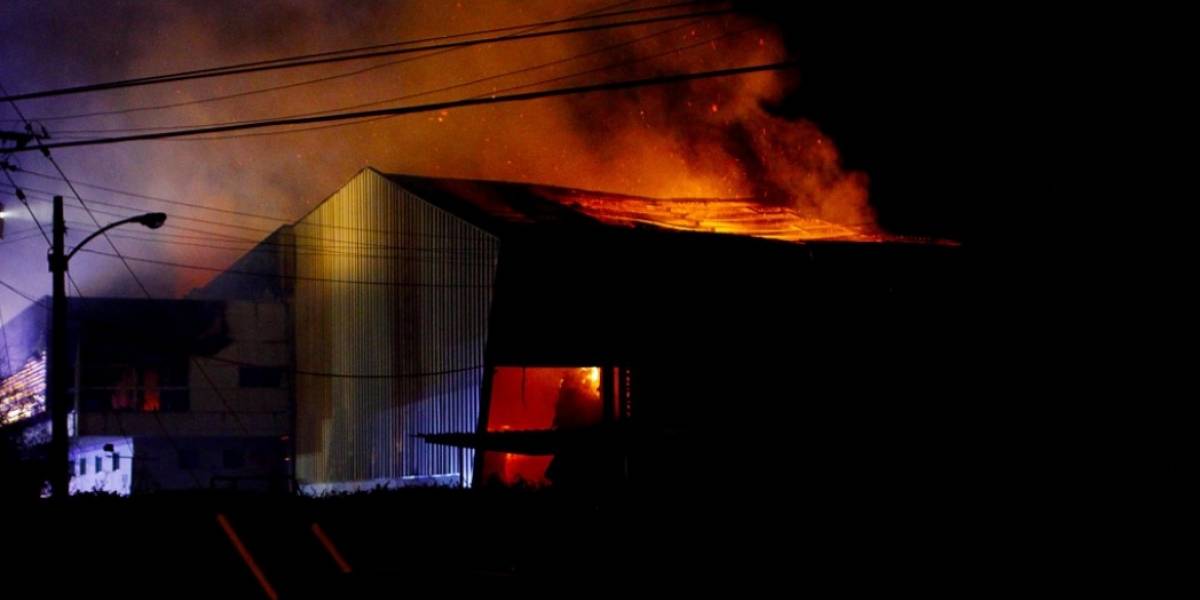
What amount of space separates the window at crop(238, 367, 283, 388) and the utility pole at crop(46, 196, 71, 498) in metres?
19.5

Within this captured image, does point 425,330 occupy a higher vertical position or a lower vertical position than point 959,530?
A: higher

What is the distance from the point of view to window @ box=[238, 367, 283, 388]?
39.6m

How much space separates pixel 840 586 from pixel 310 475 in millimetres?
23194

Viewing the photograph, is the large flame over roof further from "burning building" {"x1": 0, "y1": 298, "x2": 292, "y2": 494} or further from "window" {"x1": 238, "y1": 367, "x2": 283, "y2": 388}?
"burning building" {"x1": 0, "y1": 298, "x2": 292, "y2": 494}

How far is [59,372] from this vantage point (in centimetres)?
1923

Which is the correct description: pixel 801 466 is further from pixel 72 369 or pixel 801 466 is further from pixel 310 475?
pixel 72 369

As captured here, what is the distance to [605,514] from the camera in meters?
18.5

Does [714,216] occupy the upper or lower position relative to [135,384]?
upper

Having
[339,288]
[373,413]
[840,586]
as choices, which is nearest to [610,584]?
[840,586]

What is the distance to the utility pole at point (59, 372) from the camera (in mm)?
19031

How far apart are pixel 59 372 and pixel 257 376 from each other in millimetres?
20696

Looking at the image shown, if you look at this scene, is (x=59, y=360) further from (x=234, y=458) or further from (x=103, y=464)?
(x=103, y=464)

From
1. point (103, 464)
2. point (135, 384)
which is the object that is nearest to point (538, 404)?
point (135, 384)

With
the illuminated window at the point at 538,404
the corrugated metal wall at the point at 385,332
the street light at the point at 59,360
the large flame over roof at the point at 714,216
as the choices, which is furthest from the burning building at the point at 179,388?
the street light at the point at 59,360
